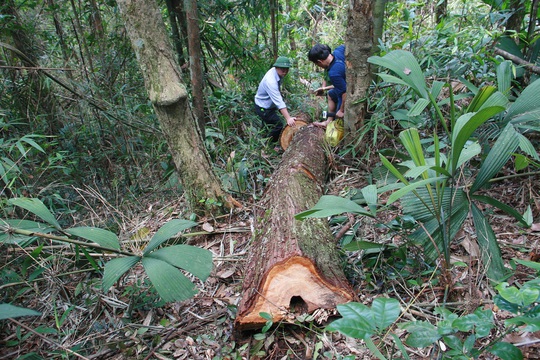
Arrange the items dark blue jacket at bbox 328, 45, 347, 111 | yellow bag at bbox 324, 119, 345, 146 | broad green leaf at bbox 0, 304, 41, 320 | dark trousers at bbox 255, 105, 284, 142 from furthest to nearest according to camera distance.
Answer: dark trousers at bbox 255, 105, 284, 142
dark blue jacket at bbox 328, 45, 347, 111
yellow bag at bbox 324, 119, 345, 146
broad green leaf at bbox 0, 304, 41, 320

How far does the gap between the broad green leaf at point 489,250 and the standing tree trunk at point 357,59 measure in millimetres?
1906

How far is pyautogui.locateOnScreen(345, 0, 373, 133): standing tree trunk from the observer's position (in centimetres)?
305

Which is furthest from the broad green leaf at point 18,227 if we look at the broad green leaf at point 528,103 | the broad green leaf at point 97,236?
the broad green leaf at point 528,103

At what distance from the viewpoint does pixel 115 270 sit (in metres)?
1.49

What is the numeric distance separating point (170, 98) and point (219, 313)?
1589 mm

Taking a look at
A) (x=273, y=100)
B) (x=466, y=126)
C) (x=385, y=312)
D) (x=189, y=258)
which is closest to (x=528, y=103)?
(x=466, y=126)

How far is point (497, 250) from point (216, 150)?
290 centimetres

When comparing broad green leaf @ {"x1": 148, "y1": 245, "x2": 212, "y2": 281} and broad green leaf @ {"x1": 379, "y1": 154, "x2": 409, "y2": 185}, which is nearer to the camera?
broad green leaf @ {"x1": 148, "y1": 245, "x2": 212, "y2": 281}

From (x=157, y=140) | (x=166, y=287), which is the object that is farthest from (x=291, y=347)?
(x=157, y=140)

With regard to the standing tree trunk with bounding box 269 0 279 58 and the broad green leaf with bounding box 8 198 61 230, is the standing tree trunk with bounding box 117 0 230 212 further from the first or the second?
the standing tree trunk with bounding box 269 0 279 58

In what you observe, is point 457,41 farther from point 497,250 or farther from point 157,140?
point 157,140

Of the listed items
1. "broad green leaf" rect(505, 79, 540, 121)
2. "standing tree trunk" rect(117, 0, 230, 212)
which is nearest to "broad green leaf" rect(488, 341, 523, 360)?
"broad green leaf" rect(505, 79, 540, 121)

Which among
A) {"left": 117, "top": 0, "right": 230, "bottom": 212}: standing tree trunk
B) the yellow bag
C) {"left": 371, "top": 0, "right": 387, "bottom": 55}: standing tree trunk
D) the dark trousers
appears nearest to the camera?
{"left": 117, "top": 0, "right": 230, "bottom": 212}: standing tree trunk

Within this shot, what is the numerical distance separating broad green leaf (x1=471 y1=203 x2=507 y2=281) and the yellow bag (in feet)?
7.06
